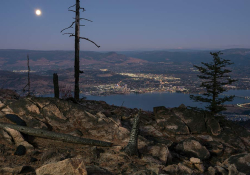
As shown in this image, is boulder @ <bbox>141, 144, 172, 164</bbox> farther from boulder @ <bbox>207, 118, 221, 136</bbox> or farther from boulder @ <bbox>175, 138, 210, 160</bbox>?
boulder @ <bbox>207, 118, 221, 136</bbox>

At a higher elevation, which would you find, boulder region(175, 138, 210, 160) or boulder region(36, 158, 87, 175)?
boulder region(36, 158, 87, 175)

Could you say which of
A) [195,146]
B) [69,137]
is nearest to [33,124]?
[69,137]

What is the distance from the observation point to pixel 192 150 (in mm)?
12562

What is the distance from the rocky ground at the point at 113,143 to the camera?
327 inches

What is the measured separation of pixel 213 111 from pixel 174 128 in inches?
252

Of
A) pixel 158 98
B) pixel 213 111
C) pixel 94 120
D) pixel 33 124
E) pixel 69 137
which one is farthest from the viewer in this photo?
pixel 158 98

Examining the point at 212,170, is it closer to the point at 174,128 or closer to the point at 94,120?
the point at 174,128

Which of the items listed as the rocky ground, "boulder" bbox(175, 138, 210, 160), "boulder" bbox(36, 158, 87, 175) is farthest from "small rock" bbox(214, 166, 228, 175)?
"boulder" bbox(36, 158, 87, 175)

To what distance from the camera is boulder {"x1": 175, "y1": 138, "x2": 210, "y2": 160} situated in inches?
489

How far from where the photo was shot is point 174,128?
15.7 meters

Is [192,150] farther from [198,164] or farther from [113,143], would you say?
[113,143]

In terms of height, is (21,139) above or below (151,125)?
above

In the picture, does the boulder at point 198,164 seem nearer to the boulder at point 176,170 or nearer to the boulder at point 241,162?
the boulder at point 176,170

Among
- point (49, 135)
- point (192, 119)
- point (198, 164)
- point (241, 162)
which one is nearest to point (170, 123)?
point (192, 119)
